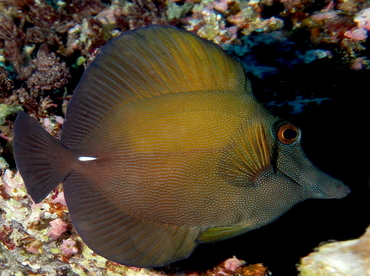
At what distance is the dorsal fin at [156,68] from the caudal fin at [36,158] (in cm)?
44

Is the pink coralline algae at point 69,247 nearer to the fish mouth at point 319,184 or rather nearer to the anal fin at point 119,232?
the anal fin at point 119,232

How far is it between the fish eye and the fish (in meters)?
0.01

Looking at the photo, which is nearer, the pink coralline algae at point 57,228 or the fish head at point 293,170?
the fish head at point 293,170

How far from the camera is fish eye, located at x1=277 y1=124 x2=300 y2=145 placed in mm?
1828

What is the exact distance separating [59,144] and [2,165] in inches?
48.8

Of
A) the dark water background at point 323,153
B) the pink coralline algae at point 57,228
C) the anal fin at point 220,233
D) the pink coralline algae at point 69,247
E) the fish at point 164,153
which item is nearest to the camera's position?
the fish at point 164,153

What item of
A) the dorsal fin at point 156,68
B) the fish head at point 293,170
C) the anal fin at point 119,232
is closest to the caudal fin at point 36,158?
the anal fin at point 119,232

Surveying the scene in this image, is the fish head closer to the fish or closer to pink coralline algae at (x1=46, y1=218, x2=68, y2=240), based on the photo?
the fish

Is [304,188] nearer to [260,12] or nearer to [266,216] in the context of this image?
[266,216]

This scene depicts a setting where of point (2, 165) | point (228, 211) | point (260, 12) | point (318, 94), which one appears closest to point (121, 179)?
point (228, 211)

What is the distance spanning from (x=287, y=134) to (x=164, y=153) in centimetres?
84

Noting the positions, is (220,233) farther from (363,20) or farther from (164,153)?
(363,20)

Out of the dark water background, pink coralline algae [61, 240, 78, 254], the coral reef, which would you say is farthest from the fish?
the coral reef

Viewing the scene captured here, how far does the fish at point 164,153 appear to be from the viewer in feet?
5.90
